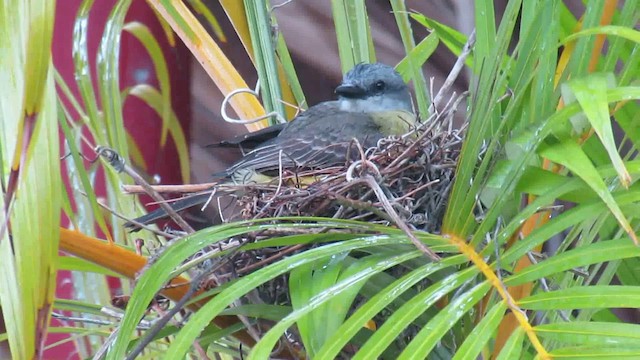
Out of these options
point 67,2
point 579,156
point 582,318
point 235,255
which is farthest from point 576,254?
point 67,2

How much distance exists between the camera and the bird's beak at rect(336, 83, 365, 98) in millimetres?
1409

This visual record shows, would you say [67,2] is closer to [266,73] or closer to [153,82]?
[153,82]

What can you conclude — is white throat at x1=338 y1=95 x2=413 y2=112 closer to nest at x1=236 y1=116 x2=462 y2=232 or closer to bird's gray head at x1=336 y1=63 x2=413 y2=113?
bird's gray head at x1=336 y1=63 x2=413 y2=113

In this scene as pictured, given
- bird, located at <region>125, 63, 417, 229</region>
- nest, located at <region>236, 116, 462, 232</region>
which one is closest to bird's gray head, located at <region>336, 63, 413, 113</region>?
bird, located at <region>125, 63, 417, 229</region>

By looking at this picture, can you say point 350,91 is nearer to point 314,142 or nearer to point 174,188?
point 314,142

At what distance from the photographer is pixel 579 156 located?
0.67 m

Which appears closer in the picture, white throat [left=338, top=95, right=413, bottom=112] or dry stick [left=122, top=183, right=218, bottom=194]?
dry stick [left=122, top=183, right=218, bottom=194]

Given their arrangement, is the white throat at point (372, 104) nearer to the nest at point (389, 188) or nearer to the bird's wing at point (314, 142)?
the bird's wing at point (314, 142)

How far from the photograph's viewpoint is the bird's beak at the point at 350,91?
4.62ft

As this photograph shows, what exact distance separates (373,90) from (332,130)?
0.12 m

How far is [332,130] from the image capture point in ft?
4.55

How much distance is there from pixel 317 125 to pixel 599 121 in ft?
→ 2.69

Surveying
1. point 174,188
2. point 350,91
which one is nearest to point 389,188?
point 174,188

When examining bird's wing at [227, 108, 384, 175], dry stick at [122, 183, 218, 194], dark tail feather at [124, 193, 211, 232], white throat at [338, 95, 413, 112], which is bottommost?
dark tail feather at [124, 193, 211, 232]
